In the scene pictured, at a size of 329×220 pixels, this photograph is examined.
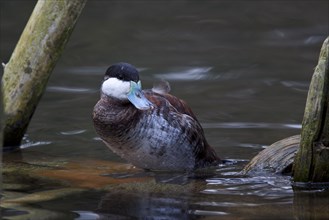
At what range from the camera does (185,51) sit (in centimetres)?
1070

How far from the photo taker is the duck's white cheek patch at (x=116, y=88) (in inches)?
242

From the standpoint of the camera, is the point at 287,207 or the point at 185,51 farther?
the point at 185,51

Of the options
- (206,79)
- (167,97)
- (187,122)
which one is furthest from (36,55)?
(206,79)

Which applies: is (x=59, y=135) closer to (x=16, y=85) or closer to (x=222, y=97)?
(x=16, y=85)

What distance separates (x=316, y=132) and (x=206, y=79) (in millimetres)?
4373

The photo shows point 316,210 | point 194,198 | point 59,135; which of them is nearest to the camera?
point 316,210

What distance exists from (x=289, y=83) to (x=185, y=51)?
1.77m

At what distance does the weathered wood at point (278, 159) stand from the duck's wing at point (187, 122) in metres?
0.64

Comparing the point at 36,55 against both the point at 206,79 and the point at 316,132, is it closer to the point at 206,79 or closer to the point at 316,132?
the point at 316,132

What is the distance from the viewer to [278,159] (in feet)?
19.6

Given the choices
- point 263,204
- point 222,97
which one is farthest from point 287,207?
point 222,97

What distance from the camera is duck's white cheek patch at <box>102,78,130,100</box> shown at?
6147 millimetres

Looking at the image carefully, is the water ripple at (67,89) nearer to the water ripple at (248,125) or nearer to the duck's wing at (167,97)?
the water ripple at (248,125)

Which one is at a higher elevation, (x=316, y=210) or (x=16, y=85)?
(x=16, y=85)
